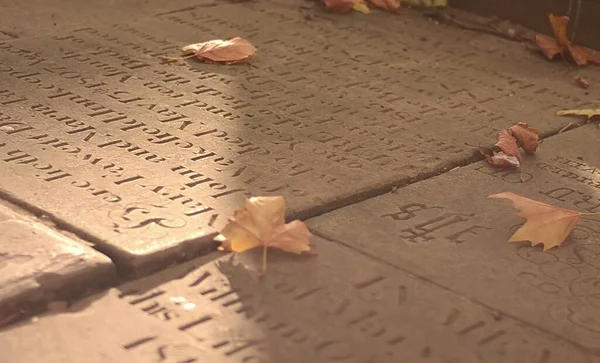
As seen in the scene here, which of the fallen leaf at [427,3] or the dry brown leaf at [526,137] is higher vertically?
the fallen leaf at [427,3]

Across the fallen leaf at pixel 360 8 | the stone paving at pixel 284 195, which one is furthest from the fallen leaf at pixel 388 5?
the stone paving at pixel 284 195

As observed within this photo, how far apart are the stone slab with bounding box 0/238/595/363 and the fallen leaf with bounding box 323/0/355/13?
6.99 feet

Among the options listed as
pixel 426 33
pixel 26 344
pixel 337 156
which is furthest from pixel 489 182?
pixel 426 33

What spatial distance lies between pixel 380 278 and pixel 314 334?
245 millimetres

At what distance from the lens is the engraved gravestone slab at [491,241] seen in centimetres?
184

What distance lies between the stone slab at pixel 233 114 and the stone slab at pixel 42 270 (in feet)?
0.17

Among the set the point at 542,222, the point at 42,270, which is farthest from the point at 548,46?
the point at 42,270

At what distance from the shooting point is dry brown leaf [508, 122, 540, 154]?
2.60 metres

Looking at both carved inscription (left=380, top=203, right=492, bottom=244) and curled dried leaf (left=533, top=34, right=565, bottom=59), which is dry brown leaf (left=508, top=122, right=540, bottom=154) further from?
curled dried leaf (left=533, top=34, right=565, bottom=59)

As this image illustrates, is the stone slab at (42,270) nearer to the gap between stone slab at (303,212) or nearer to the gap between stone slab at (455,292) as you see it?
the gap between stone slab at (303,212)

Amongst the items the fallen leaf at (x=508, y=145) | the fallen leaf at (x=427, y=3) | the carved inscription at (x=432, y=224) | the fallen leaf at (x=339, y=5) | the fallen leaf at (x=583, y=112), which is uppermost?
the fallen leaf at (x=339, y=5)

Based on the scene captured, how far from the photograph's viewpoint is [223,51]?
317 centimetres

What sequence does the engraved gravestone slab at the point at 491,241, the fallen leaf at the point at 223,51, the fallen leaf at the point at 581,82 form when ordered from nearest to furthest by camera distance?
the engraved gravestone slab at the point at 491,241 < the fallen leaf at the point at 223,51 < the fallen leaf at the point at 581,82

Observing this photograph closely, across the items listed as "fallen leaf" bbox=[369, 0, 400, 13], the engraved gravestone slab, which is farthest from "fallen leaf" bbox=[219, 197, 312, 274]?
"fallen leaf" bbox=[369, 0, 400, 13]
